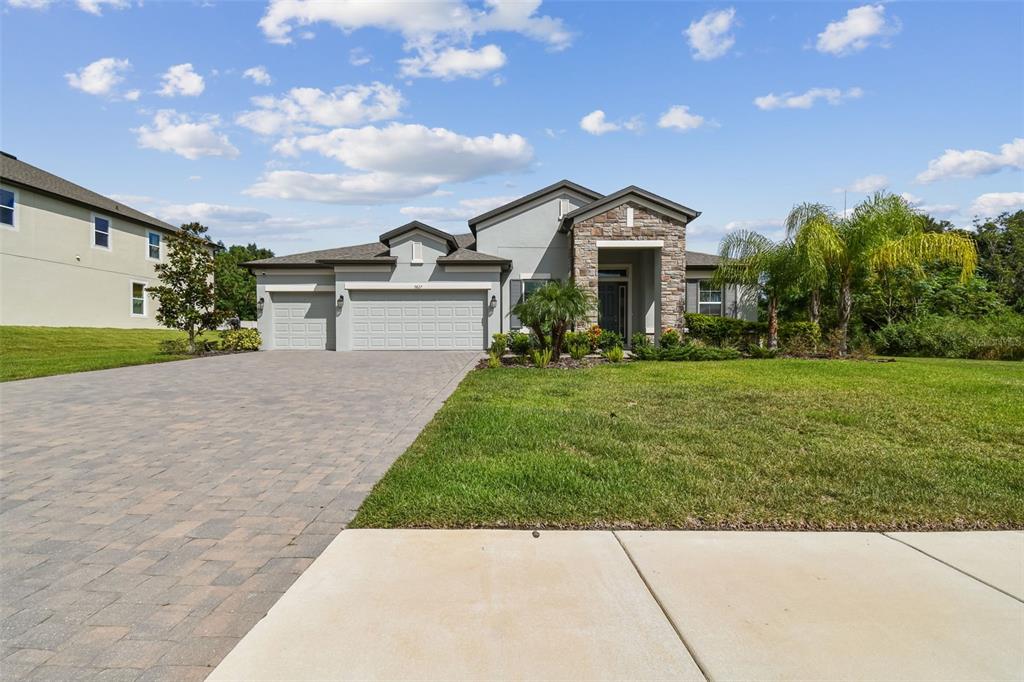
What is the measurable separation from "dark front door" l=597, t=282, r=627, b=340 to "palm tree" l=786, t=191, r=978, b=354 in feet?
21.7

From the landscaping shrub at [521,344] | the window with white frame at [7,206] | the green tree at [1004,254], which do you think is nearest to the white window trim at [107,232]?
the window with white frame at [7,206]

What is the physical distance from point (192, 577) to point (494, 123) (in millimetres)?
13521

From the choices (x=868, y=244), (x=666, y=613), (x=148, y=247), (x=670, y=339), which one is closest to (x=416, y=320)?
(x=670, y=339)

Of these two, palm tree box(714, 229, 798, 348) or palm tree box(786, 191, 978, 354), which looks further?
palm tree box(714, 229, 798, 348)

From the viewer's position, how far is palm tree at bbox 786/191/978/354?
1605 centimetres

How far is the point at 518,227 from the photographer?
20.8 meters

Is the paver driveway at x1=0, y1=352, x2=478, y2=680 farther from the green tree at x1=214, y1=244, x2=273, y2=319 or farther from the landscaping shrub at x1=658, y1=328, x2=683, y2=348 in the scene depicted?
the green tree at x1=214, y1=244, x2=273, y2=319

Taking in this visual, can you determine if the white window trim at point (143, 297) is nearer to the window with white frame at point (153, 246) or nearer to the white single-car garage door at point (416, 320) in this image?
the window with white frame at point (153, 246)

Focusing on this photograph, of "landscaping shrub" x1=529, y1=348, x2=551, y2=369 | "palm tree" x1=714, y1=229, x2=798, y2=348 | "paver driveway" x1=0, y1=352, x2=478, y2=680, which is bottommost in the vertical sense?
"paver driveway" x1=0, y1=352, x2=478, y2=680

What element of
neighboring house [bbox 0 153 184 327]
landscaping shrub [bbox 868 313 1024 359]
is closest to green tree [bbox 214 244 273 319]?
neighboring house [bbox 0 153 184 327]

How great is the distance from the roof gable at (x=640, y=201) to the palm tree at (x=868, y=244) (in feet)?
11.9

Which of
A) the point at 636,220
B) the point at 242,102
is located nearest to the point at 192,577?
the point at 242,102

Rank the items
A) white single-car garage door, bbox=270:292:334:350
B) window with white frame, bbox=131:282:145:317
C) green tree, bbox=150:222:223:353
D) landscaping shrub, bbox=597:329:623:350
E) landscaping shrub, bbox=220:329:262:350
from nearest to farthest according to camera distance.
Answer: landscaping shrub, bbox=597:329:623:350 < green tree, bbox=150:222:223:353 < landscaping shrub, bbox=220:329:262:350 < white single-car garage door, bbox=270:292:334:350 < window with white frame, bbox=131:282:145:317

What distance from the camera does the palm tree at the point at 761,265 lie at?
55.4 feet
